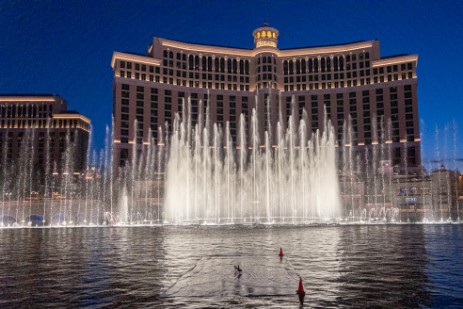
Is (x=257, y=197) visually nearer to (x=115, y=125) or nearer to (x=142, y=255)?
(x=142, y=255)

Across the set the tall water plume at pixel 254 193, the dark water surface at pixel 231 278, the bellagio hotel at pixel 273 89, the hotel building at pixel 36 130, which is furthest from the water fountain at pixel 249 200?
the hotel building at pixel 36 130

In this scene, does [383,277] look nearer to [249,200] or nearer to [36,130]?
[249,200]

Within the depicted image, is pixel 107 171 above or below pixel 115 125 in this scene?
below

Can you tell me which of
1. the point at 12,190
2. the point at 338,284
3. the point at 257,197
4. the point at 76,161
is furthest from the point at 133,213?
the point at 76,161

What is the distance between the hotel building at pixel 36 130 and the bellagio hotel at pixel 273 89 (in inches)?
1536

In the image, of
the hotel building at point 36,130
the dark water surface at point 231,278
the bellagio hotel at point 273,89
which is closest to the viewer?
the dark water surface at point 231,278

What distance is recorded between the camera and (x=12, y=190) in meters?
81.7

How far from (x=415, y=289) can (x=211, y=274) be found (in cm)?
558

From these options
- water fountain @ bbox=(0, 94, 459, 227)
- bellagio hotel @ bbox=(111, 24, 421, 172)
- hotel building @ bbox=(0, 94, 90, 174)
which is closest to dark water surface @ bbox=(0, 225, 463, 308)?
water fountain @ bbox=(0, 94, 459, 227)

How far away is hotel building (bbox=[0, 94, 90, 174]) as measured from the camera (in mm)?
126812

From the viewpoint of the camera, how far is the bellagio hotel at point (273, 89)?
100 metres

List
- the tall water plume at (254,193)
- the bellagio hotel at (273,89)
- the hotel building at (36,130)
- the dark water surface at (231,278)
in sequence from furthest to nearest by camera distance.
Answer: the hotel building at (36,130) → the bellagio hotel at (273,89) → the tall water plume at (254,193) → the dark water surface at (231,278)

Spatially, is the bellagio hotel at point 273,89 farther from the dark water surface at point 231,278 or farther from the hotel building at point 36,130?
the dark water surface at point 231,278

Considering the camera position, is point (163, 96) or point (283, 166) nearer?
point (283, 166)
